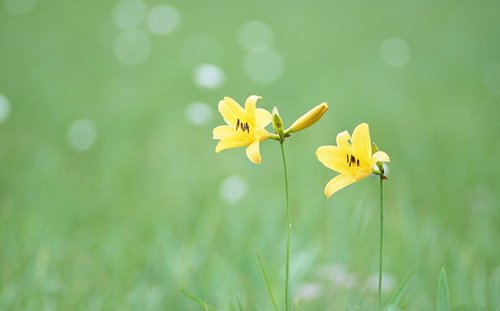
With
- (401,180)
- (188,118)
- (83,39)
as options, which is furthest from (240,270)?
(83,39)

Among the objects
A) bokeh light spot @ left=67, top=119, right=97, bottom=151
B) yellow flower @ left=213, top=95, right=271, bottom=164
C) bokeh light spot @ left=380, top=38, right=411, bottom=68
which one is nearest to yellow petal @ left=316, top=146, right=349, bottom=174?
yellow flower @ left=213, top=95, right=271, bottom=164

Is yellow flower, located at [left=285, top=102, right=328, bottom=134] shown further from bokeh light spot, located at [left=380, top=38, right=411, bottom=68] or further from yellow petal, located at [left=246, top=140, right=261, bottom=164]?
bokeh light spot, located at [left=380, top=38, right=411, bottom=68]

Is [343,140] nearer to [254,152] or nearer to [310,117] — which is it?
[310,117]

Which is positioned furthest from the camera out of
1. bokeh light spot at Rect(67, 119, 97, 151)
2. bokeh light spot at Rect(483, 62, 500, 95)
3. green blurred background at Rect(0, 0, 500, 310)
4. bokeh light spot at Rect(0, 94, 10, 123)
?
bokeh light spot at Rect(483, 62, 500, 95)

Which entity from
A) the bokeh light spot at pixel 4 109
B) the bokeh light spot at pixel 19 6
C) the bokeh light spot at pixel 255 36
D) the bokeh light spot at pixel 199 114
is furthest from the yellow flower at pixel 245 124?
the bokeh light spot at pixel 19 6

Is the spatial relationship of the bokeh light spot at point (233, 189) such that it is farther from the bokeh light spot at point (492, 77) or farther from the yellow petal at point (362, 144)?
the bokeh light spot at point (492, 77)

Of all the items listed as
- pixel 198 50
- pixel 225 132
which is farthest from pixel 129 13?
pixel 225 132
